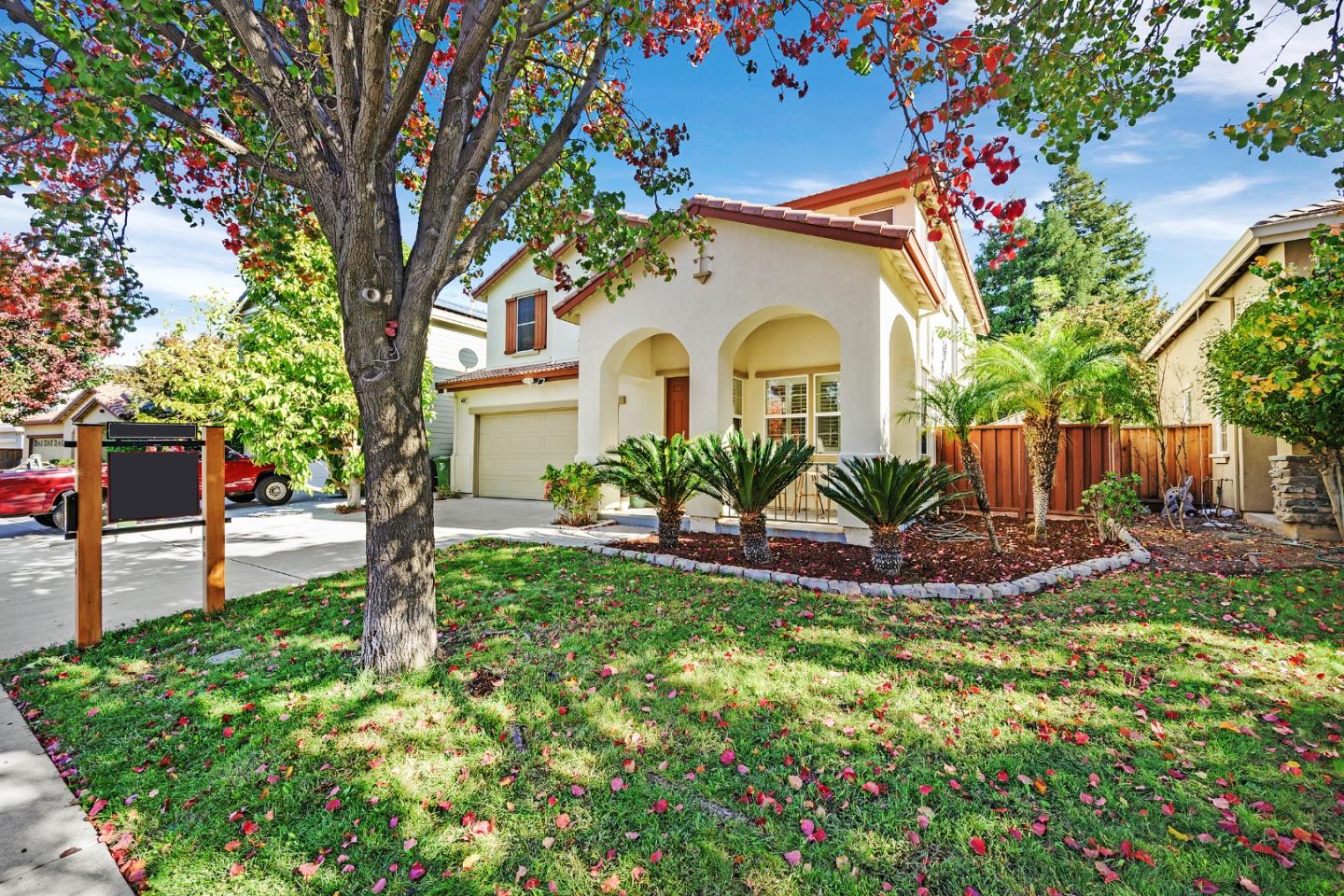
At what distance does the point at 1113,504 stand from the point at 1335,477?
95.9 inches

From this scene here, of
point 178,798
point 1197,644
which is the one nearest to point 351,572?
point 178,798

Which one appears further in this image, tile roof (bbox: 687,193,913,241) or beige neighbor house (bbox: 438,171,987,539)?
beige neighbor house (bbox: 438,171,987,539)

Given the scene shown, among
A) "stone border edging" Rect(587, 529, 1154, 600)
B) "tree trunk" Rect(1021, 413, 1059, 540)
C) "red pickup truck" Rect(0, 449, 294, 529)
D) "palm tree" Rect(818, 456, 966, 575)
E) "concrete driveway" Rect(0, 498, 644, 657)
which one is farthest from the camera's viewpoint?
"red pickup truck" Rect(0, 449, 294, 529)

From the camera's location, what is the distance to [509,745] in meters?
2.95

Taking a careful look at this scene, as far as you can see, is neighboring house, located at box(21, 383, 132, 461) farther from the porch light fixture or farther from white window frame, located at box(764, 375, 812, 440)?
white window frame, located at box(764, 375, 812, 440)

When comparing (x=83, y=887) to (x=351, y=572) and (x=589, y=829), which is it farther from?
(x=351, y=572)

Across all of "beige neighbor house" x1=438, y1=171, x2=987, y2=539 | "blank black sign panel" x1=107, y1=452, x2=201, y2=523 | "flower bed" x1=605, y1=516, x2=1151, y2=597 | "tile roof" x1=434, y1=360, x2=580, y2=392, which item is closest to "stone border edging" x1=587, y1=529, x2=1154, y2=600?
"flower bed" x1=605, y1=516, x2=1151, y2=597

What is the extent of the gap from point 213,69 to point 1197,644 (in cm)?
806

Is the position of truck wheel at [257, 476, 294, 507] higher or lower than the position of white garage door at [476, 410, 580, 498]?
lower

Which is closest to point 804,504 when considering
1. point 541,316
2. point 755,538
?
point 755,538

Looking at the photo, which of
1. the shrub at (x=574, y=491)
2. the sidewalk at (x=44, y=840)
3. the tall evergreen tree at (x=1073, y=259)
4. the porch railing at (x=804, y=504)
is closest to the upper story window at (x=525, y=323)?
the shrub at (x=574, y=491)

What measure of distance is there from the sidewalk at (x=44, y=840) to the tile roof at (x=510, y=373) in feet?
35.1

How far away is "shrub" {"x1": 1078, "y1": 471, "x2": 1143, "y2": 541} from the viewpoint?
7.54 meters

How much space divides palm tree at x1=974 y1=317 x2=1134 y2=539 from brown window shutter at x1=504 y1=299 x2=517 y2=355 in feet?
40.9
